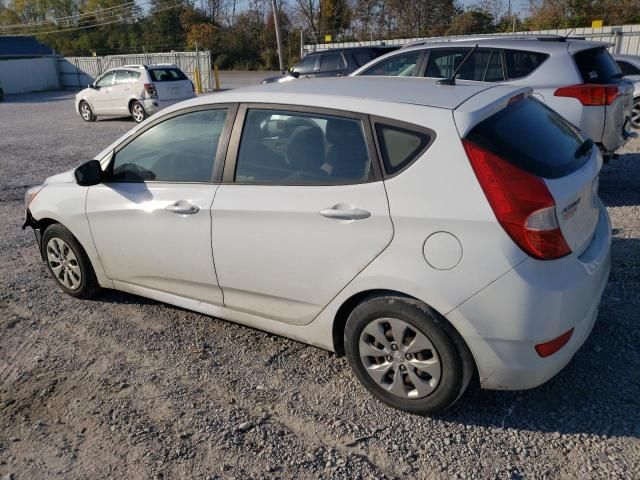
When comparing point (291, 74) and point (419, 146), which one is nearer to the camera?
point (419, 146)

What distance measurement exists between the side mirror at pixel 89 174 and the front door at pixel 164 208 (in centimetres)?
7

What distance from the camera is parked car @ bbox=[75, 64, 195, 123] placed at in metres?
16.2

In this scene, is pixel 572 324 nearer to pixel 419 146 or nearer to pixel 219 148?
pixel 419 146

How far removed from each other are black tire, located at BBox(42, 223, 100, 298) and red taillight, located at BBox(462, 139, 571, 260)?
3.11 meters

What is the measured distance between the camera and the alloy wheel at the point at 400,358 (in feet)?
9.33

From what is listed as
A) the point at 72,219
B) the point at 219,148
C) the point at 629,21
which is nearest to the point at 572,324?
the point at 219,148

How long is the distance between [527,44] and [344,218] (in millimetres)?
5057

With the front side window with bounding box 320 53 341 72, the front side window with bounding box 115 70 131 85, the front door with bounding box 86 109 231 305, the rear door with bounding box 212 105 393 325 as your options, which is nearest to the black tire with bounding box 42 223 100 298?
the front door with bounding box 86 109 231 305

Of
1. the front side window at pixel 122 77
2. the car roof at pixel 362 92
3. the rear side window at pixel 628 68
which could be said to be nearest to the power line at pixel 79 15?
the front side window at pixel 122 77

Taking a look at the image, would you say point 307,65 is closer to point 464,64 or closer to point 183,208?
point 464,64

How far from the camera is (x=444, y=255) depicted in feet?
8.71

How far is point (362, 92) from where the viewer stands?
3.22m

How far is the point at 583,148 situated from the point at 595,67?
3958 millimetres

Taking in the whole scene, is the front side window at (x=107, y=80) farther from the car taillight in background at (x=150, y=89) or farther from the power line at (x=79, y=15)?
the power line at (x=79, y=15)
